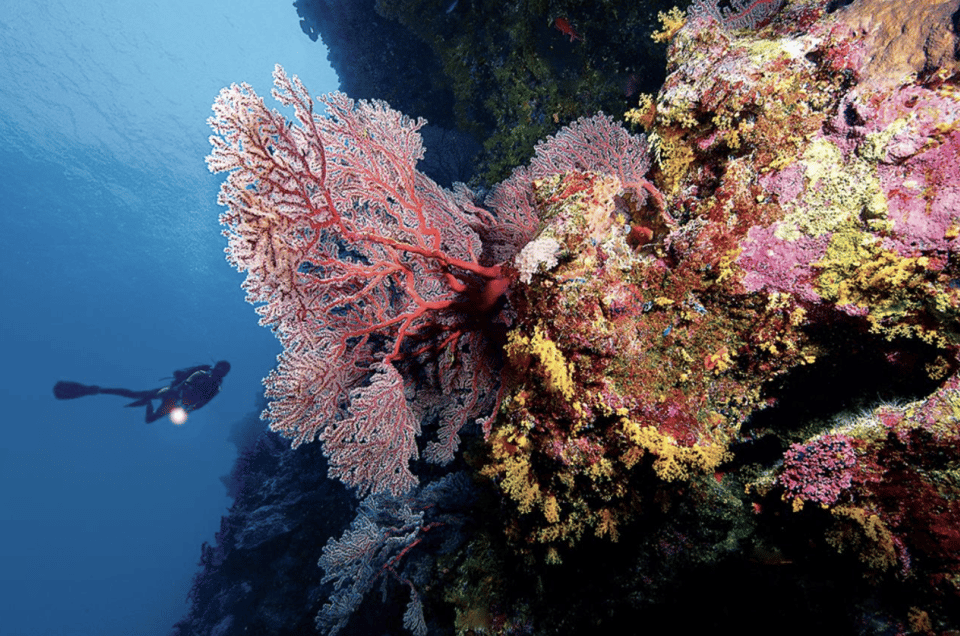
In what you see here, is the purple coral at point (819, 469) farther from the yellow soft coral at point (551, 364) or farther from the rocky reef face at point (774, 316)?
the yellow soft coral at point (551, 364)

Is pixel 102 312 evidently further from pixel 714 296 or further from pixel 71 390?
pixel 714 296

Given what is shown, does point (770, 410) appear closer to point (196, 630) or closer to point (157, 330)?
point (196, 630)

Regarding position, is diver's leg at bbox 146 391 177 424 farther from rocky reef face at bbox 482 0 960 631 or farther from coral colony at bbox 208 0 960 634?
rocky reef face at bbox 482 0 960 631

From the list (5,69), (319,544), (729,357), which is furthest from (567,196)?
(5,69)

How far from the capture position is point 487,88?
23.8 feet

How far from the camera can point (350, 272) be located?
9.37ft

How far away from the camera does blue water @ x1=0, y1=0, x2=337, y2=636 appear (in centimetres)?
4094

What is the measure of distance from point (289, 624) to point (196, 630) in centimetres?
390

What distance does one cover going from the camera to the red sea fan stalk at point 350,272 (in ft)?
7.45

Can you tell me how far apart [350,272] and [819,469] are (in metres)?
2.82

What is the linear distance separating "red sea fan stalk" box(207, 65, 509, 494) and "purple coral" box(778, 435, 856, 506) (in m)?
2.09

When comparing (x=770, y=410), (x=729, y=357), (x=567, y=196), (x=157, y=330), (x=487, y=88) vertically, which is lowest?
(x=770, y=410)

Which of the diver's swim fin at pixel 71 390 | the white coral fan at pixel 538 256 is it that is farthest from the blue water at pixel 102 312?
the white coral fan at pixel 538 256

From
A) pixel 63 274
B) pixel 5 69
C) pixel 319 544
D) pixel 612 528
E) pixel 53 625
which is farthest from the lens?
pixel 63 274
